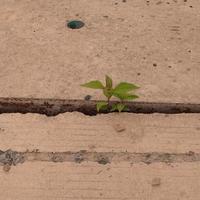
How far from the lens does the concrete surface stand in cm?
174

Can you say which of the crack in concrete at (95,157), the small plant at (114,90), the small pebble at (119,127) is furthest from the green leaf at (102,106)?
the crack in concrete at (95,157)

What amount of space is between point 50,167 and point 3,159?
0.19 meters

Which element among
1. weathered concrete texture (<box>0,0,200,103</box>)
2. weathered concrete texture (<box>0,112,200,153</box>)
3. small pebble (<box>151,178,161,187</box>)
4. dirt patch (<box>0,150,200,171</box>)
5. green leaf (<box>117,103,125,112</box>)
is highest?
weathered concrete texture (<box>0,0,200,103</box>)

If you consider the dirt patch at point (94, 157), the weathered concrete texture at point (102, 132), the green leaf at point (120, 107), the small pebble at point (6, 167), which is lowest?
the small pebble at point (6, 167)

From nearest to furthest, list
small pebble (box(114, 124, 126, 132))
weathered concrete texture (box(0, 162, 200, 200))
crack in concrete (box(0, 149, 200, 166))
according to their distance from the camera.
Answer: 1. weathered concrete texture (box(0, 162, 200, 200))
2. crack in concrete (box(0, 149, 200, 166))
3. small pebble (box(114, 124, 126, 132))

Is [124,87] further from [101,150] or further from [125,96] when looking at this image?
[101,150]

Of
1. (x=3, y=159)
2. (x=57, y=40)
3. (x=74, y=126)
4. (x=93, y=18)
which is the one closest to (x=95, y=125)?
(x=74, y=126)

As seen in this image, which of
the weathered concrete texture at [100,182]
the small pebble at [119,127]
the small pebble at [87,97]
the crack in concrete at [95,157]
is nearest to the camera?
the weathered concrete texture at [100,182]

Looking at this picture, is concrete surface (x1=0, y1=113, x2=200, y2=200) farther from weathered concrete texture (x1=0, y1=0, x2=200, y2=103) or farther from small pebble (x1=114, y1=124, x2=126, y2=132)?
weathered concrete texture (x1=0, y1=0, x2=200, y2=103)

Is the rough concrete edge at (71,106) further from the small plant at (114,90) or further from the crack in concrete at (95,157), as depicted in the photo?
the crack in concrete at (95,157)

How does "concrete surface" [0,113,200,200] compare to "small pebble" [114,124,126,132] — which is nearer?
"concrete surface" [0,113,200,200]

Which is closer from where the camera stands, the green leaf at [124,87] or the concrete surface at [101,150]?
the concrete surface at [101,150]

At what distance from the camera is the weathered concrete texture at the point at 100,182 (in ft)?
5.65

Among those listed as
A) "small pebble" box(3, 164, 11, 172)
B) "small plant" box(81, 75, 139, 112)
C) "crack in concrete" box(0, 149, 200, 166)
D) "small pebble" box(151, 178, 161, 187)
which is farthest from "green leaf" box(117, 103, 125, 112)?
"small pebble" box(3, 164, 11, 172)
